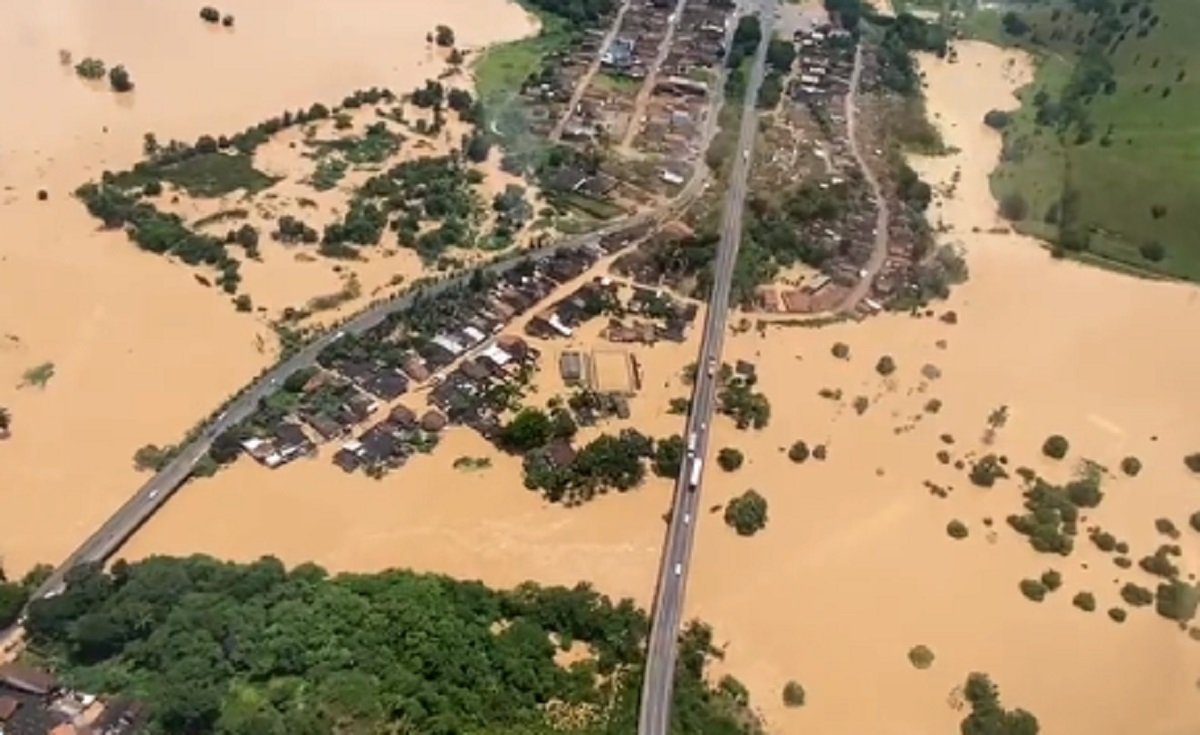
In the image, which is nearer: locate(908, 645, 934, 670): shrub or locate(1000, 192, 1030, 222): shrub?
locate(908, 645, 934, 670): shrub

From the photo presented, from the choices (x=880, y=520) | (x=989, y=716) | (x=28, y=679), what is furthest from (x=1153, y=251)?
(x=28, y=679)

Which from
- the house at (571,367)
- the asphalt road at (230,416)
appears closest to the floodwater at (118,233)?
the asphalt road at (230,416)

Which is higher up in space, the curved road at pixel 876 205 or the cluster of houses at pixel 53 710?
the curved road at pixel 876 205

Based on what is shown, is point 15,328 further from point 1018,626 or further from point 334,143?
point 1018,626

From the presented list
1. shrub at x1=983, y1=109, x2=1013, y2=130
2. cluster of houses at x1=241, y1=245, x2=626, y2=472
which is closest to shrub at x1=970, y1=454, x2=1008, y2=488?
cluster of houses at x1=241, y1=245, x2=626, y2=472

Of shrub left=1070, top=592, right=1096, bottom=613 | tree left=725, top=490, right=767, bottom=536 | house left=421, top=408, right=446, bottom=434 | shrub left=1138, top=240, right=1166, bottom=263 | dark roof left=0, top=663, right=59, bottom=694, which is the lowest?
dark roof left=0, top=663, right=59, bottom=694

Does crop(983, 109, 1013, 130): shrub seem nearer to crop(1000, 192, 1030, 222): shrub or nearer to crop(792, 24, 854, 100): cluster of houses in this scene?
crop(792, 24, 854, 100): cluster of houses

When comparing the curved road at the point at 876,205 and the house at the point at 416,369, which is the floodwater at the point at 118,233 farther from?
the curved road at the point at 876,205
